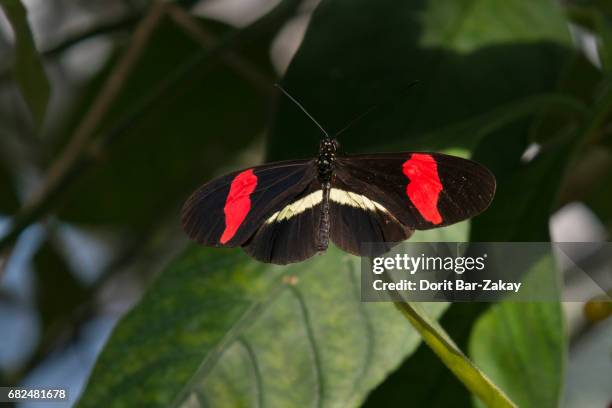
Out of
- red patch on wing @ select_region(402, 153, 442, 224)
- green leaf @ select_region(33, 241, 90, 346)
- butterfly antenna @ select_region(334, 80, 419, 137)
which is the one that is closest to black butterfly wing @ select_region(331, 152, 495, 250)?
red patch on wing @ select_region(402, 153, 442, 224)

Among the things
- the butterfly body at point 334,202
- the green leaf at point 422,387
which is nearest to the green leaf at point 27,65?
the butterfly body at point 334,202

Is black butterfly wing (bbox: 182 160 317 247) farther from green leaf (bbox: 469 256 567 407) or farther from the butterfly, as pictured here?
green leaf (bbox: 469 256 567 407)

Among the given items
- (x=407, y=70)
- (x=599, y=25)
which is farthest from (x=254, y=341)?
(x=599, y=25)

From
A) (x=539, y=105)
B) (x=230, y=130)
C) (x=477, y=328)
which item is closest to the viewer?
(x=477, y=328)

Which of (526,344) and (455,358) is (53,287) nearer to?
(526,344)

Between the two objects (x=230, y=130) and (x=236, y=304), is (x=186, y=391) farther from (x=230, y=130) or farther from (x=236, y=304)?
(x=230, y=130)

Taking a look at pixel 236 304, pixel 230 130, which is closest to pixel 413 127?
pixel 236 304
